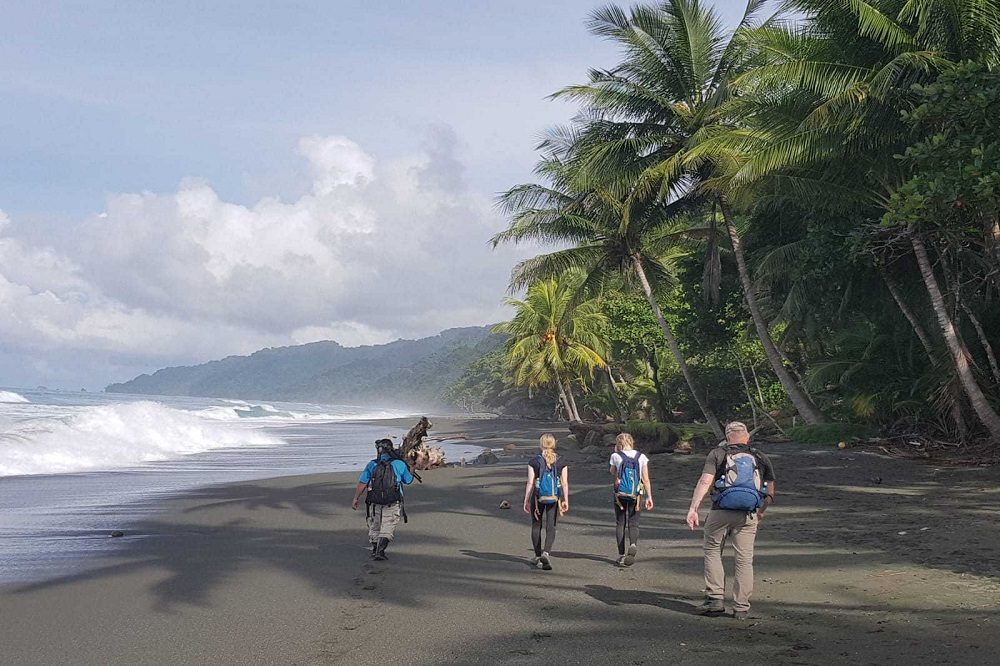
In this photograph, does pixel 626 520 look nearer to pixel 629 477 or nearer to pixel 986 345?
pixel 629 477

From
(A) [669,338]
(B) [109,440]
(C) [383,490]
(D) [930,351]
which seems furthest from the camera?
(B) [109,440]

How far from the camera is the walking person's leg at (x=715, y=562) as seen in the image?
6.24m

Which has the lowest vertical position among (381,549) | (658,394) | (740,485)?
(381,549)

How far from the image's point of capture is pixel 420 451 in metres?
19.9

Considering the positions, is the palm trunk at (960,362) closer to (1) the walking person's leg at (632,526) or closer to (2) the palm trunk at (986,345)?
(2) the palm trunk at (986,345)

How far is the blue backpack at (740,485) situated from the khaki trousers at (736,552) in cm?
10

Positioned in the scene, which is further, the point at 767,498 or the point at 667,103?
the point at 667,103

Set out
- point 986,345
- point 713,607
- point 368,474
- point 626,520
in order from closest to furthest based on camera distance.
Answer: point 713,607, point 626,520, point 368,474, point 986,345

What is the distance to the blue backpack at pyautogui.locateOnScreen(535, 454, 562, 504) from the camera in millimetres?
8430

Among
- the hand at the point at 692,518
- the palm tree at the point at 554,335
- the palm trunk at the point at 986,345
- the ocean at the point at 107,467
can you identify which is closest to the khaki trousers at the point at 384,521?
the ocean at the point at 107,467

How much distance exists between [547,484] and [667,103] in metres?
14.2

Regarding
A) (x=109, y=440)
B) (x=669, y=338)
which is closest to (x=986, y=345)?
(x=669, y=338)

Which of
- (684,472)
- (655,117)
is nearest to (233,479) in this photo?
(684,472)

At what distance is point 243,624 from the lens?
6465mm
